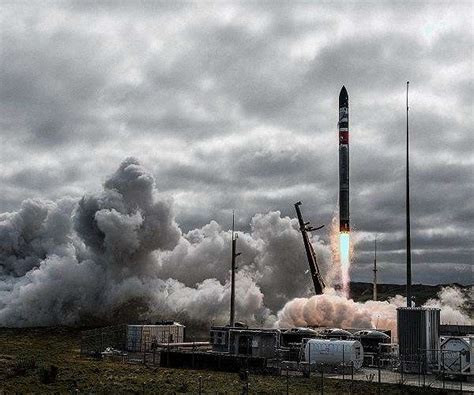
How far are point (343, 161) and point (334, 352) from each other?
38.4m

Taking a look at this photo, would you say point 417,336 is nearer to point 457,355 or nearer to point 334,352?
point 457,355

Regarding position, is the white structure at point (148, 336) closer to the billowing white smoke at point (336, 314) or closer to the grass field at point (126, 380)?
the grass field at point (126, 380)

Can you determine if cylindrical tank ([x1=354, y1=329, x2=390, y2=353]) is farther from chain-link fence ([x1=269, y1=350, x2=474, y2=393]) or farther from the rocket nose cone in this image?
the rocket nose cone

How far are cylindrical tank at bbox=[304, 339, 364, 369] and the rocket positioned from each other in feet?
106

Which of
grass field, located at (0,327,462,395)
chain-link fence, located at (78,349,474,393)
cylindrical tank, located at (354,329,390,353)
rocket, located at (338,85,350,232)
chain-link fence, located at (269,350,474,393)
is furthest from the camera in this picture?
rocket, located at (338,85,350,232)

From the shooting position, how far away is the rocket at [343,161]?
86.5 meters

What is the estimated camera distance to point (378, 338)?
203 ft

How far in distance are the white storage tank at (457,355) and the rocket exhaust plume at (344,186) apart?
3473 centimetres

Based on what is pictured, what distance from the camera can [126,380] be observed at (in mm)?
45062

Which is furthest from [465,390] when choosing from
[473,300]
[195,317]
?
[473,300]

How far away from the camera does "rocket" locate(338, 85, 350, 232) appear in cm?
8650

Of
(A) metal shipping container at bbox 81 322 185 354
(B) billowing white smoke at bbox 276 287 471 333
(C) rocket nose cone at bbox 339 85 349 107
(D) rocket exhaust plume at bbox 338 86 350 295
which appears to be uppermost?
(C) rocket nose cone at bbox 339 85 349 107

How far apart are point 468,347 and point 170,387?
2416 centimetres

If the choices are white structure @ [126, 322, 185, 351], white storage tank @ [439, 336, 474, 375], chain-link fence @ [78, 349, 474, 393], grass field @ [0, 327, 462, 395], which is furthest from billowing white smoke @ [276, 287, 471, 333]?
grass field @ [0, 327, 462, 395]
